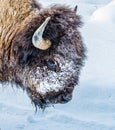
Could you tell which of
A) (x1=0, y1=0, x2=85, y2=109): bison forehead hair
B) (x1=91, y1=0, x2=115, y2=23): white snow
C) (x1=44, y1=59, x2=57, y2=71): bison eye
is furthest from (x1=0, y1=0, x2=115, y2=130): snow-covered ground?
(x1=91, y1=0, x2=115, y2=23): white snow

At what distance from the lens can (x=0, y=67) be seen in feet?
17.4

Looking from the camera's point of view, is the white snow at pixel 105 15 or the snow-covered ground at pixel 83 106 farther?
the white snow at pixel 105 15

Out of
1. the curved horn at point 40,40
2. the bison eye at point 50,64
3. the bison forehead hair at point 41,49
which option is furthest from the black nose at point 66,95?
the curved horn at point 40,40

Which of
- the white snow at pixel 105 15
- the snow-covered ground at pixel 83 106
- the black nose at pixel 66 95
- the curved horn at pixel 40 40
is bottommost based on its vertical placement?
the white snow at pixel 105 15

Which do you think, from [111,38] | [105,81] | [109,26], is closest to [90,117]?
[105,81]

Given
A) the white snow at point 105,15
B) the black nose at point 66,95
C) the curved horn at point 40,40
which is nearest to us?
the curved horn at point 40,40

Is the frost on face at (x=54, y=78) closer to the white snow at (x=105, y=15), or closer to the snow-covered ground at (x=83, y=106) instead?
the snow-covered ground at (x=83, y=106)

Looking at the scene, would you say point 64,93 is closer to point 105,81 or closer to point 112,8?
point 105,81

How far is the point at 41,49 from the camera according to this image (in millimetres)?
4969

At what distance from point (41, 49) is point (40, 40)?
0.42ft

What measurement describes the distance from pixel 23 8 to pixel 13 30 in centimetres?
27

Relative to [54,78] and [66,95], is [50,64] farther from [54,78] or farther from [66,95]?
[66,95]

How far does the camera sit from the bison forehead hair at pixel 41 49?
4.91 meters

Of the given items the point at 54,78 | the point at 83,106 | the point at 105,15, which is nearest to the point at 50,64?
the point at 54,78
